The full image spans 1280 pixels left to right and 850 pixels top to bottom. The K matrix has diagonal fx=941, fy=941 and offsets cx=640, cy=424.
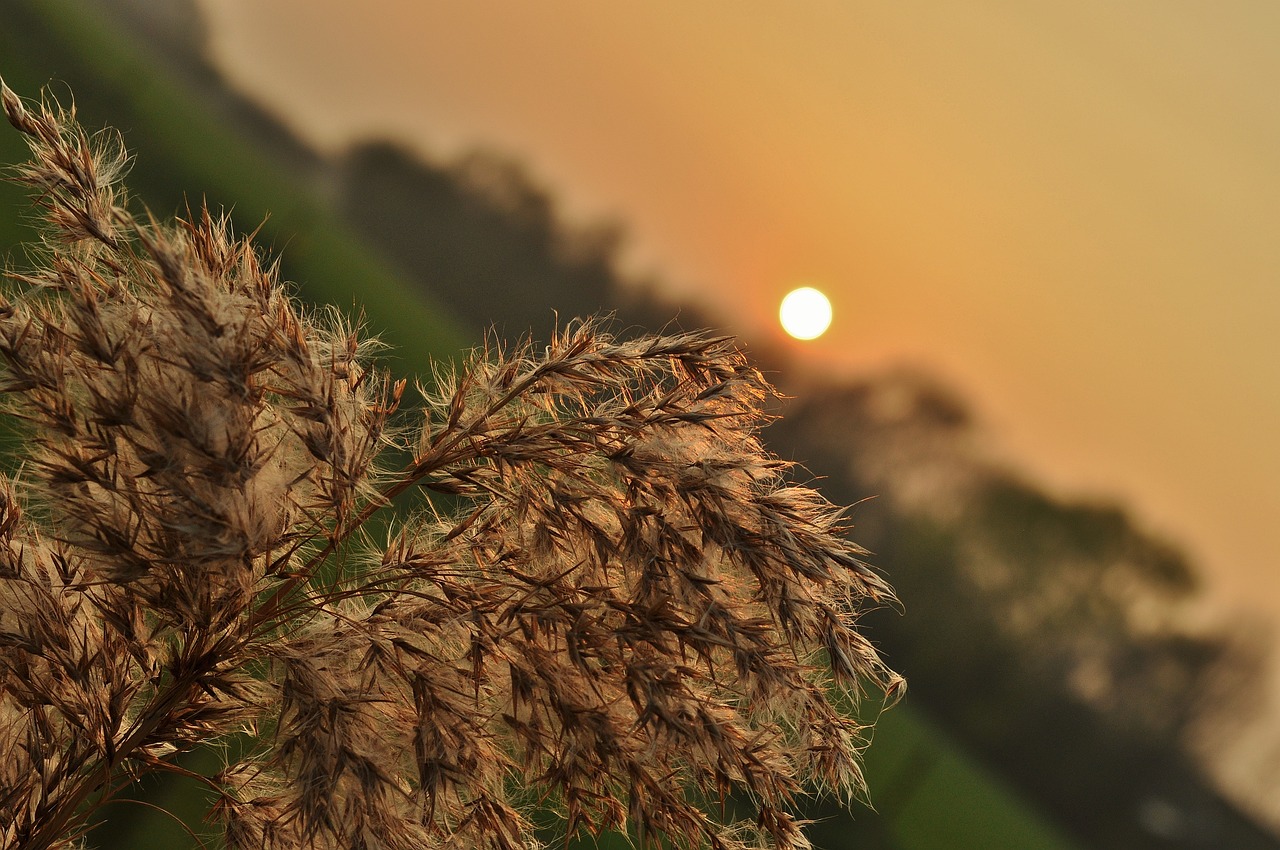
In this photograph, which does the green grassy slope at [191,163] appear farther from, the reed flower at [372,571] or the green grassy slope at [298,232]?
the reed flower at [372,571]

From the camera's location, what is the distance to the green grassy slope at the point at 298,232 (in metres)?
18.8

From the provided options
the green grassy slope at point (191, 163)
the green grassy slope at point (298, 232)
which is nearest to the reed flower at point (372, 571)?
the green grassy slope at point (298, 232)

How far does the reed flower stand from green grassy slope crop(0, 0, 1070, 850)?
12287mm

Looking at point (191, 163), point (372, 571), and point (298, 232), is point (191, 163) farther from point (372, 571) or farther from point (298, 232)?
point (372, 571)

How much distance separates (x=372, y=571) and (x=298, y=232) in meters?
28.0

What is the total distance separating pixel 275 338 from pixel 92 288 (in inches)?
18.6

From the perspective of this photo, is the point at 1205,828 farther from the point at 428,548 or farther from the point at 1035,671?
the point at 428,548

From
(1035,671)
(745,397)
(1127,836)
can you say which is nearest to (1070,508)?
(1035,671)

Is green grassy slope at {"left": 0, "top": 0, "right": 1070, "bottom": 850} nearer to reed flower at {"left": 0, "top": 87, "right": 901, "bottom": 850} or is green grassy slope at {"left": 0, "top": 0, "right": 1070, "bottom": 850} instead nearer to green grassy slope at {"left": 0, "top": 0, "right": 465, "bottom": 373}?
green grassy slope at {"left": 0, "top": 0, "right": 465, "bottom": 373}

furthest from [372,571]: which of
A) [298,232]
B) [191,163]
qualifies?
[191,163]

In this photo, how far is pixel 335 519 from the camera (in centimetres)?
268

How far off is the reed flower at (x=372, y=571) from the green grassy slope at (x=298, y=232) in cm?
1229

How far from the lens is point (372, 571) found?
9.09 feet

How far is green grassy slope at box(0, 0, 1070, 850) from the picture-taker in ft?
61.7
